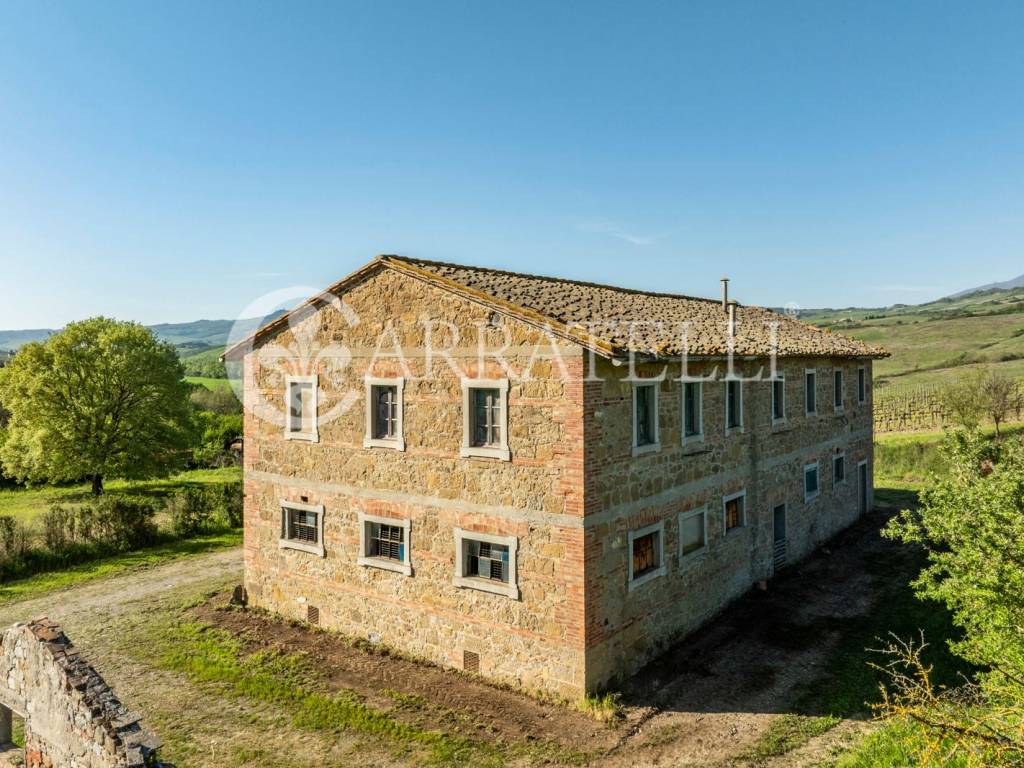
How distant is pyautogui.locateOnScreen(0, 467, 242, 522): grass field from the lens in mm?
29538

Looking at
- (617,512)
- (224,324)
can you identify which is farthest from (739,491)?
(224,324)

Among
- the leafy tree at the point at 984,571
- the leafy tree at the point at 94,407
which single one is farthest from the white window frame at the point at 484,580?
the leafy tree at the point at 94,407

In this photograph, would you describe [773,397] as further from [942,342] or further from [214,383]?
[942,342]

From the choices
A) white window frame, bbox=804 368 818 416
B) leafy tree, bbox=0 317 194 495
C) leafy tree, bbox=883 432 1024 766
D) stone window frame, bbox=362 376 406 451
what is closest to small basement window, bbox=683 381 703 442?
leafy tree, bbox=883 432 1024 766

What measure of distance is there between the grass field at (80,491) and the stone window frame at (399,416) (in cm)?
2126

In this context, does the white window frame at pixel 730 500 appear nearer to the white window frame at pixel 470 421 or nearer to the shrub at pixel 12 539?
the white window frame at pixel 470 421

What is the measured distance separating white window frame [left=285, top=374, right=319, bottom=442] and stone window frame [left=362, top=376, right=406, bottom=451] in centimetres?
159

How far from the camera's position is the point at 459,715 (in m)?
10.8

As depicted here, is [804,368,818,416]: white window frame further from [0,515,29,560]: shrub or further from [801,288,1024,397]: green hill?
[801,288,1024,397]: green hill

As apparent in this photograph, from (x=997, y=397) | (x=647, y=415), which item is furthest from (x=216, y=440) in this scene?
(x=997, y=397)

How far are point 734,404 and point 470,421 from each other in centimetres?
684

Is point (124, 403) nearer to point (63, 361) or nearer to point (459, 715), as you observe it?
point (63, 361)

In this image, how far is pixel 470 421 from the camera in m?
12.2

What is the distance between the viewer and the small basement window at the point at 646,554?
11.9m
